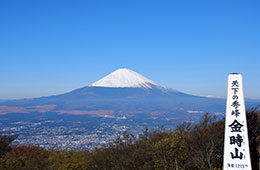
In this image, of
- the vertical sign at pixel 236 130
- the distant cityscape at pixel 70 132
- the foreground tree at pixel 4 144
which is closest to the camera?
the vertical sign at pixel 236 130

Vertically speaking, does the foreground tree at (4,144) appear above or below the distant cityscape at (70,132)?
above

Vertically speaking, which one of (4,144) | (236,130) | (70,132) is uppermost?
(236,130)

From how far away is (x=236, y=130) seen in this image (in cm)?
655

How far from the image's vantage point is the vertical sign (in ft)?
20.9

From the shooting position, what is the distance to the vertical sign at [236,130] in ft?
20.9

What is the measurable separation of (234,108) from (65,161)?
6.46m

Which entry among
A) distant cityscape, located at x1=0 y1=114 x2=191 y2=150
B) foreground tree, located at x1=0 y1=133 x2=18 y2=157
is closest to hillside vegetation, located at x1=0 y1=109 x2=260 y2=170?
foreground tree, located at x1=0 y1=133 x2=18 y2=157

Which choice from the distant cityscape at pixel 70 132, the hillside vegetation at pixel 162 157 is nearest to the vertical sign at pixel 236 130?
the hillside vegetation at pixel 162 157

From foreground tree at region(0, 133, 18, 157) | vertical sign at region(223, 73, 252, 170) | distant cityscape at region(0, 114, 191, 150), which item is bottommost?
distant cityscape at region(0, 114, 191, 150)

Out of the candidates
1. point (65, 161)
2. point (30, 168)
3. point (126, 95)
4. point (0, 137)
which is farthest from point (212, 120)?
point (126, 95)

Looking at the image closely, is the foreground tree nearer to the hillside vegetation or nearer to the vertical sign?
the hillside vegetation

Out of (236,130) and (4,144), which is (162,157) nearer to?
(236,130)

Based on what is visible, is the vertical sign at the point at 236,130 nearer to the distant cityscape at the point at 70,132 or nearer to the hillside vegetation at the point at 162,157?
the hillside vegetation at the point at 162,157

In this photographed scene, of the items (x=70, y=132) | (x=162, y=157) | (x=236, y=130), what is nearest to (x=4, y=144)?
(x=162, y=157)
